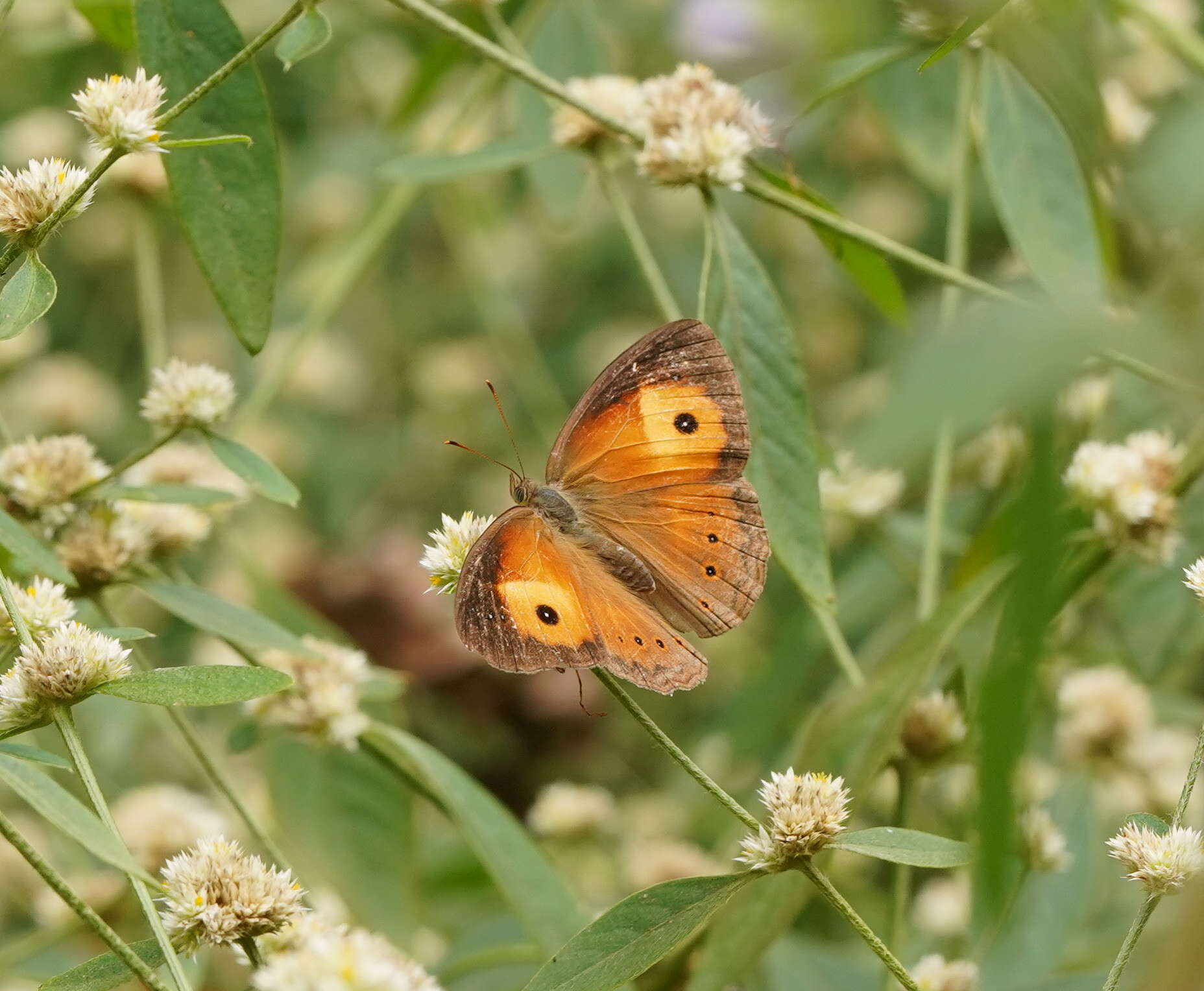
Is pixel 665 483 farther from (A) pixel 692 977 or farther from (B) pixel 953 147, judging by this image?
(B) pixel 953 147

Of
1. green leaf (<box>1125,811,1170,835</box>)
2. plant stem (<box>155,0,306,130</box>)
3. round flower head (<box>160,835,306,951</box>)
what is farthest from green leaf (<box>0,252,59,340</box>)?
green leaf (<box>1125,811,1170,835</box>)

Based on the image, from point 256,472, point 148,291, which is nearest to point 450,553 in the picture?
point 256,472

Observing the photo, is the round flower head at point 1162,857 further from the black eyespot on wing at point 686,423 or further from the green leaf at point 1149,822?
the black eyespot on wing at point 686,423

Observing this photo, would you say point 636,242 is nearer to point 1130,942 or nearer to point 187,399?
point 187,399

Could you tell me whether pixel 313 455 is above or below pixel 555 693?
above

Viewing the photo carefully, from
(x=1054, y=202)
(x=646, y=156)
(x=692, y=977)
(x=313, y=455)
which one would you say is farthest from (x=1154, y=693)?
(x=313, y=455)

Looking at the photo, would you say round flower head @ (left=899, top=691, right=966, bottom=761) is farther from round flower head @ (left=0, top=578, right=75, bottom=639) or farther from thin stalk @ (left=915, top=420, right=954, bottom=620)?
round flower head @ (left=0, top=578, right=75, bottom=639)
